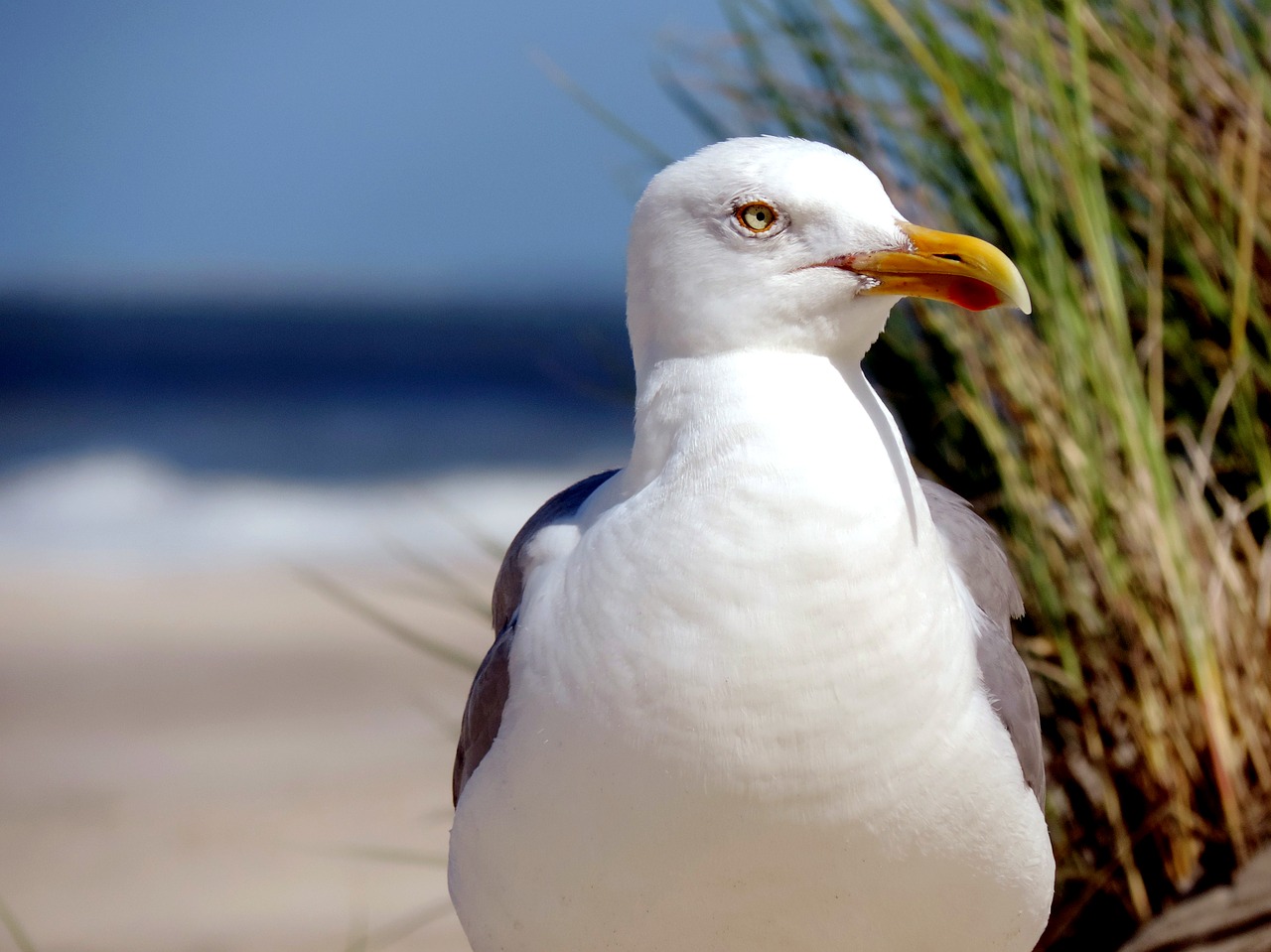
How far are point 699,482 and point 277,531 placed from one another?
1236 centimetres

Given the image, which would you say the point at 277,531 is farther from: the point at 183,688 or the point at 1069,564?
the point at 1069,564

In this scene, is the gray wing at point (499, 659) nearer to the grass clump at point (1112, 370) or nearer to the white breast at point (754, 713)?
the white breast at point (754, 713)

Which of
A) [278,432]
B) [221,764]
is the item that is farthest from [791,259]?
[278,432]

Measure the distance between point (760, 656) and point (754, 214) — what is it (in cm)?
59

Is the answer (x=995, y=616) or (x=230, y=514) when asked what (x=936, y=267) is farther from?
(x=230, y=514)

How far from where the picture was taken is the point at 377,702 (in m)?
8.31

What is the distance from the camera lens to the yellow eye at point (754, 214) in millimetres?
2016

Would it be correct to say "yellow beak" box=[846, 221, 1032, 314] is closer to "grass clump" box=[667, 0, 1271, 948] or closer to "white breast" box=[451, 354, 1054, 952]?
"white breast" box=[451, 354, 1054, 952]

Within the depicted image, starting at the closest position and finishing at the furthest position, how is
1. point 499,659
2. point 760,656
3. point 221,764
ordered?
point 760,656 < point 499,659 < point 221,764

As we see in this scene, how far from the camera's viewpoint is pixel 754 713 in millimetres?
1860

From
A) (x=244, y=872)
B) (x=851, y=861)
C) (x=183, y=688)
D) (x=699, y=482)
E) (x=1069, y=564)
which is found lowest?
(x=183, y=688)

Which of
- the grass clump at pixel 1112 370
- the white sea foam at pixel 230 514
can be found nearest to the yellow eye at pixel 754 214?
the grass clump at pixel 1112 370

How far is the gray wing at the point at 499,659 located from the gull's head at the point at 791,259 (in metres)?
0.46

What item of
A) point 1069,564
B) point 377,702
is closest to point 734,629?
point 1069,564
